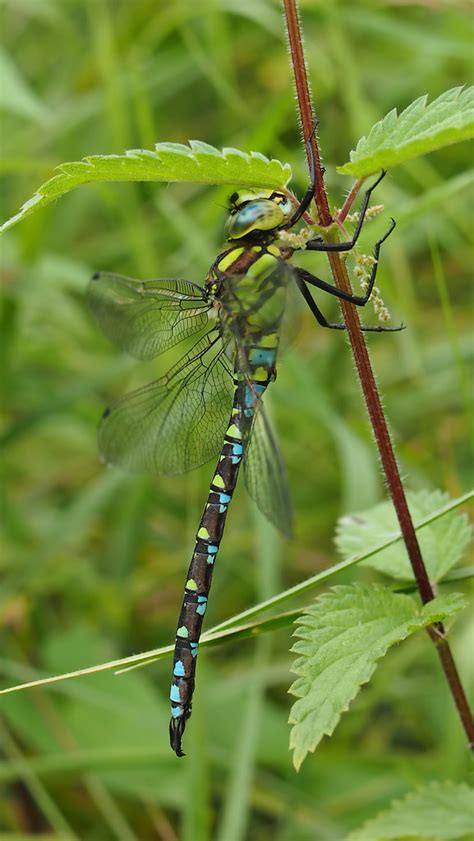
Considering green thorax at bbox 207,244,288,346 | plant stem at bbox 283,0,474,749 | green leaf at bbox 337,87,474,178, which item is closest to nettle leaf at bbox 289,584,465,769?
plant stem at bbox 283,0,474,749

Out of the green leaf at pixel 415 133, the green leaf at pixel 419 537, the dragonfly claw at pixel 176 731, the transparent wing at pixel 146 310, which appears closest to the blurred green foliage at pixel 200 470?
the transparent wing at pixel 146 310

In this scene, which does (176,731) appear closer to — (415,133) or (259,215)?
(259,215)

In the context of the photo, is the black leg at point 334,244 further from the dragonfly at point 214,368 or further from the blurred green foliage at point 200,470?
the blurred green foliage at point 200,470

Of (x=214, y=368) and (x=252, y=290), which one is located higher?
(x=214, y=368)

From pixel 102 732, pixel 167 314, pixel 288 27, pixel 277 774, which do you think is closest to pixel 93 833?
pixel 102 732

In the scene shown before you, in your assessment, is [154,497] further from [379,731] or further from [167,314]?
[167,314]

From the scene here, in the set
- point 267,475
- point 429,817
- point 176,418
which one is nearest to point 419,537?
point 267,475
